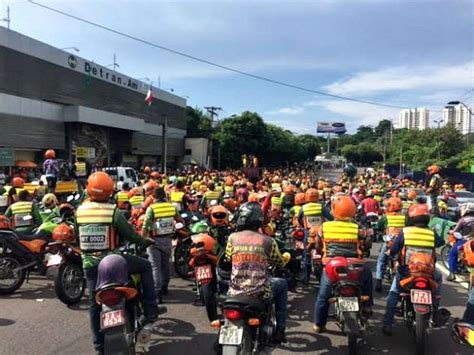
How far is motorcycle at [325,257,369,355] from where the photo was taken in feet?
15.9

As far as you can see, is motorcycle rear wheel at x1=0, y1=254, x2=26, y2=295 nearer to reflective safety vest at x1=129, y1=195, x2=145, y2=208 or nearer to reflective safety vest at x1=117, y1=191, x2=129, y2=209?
reflective safety vest at x1=129, y1=195, x2=145, y2=208

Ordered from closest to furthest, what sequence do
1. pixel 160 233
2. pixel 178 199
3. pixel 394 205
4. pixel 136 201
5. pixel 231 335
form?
1. pixel 231 335
2. pixel 160 233
3. pixel 394 205
4. pixel 178 199
5. pixel 136 201

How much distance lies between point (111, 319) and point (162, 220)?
3.16m

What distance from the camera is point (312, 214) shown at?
812 cm

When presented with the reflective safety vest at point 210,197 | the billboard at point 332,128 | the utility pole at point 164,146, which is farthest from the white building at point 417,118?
the reflective safety vest at point 210,197

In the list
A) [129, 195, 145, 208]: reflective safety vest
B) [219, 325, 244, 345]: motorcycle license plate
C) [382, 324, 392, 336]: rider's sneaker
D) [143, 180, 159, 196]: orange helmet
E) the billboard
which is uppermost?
the billboard

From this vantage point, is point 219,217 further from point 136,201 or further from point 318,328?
point 136,201

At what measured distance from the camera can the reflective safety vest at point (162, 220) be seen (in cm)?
718

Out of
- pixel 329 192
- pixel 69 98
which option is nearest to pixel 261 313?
pixel 329 192

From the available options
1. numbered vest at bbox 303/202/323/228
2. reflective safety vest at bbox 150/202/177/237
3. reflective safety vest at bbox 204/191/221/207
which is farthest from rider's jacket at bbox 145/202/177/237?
reflective safety vest at bbox 204/191/221/207

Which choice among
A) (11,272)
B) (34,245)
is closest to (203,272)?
(34,245)

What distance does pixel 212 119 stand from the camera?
236ft

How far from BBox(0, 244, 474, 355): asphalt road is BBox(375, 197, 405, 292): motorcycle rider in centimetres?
73

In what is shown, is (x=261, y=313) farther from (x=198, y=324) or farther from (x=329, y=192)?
(x=329, y=192)
